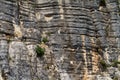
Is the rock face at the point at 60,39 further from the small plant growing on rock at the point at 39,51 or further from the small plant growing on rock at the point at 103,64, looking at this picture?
the small plant growing on rock at the point at 39,51

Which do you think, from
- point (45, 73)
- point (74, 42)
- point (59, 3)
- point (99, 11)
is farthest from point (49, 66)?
point (99, 11)

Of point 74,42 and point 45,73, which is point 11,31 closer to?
point 45,73

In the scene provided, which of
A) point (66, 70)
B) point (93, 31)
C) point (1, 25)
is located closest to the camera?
point (1, 25)

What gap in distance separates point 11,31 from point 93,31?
7.58 m

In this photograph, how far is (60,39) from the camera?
26.1 m

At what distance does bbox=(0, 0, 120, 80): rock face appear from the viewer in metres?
22.5

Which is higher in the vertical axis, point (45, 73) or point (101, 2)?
point (101, 2)

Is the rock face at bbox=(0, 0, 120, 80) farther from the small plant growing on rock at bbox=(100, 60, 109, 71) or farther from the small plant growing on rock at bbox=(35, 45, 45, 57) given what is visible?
the small plant growing on rock at bbox=(35, 45, 45, 57)

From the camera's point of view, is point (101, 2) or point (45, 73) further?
point (101, 2)

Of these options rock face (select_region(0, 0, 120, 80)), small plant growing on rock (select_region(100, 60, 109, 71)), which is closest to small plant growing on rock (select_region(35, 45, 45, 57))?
rock face (select_region(0, 0, 120, 80))

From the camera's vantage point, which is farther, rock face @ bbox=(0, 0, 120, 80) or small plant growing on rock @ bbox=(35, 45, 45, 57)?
small plant growing on rock @ bbox=(35, 45, 45, 57)

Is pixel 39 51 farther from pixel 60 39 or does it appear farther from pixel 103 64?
pixel 103 64

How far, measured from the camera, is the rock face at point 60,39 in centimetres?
2252

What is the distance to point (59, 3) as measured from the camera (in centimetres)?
2683
